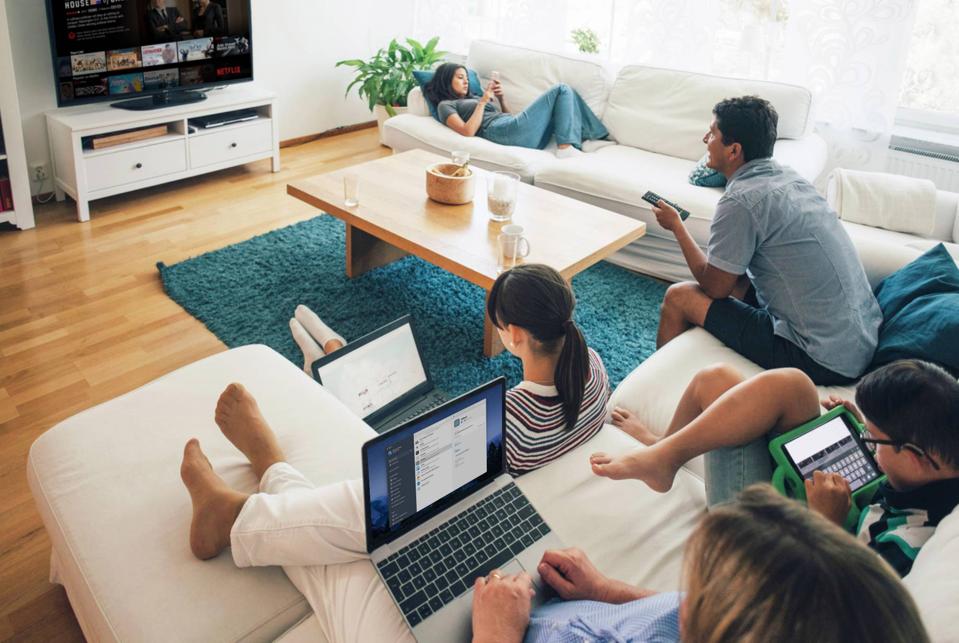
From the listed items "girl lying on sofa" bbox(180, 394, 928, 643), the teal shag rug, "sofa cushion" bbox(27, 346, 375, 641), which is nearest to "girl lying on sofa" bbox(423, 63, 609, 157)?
the teal shag rug

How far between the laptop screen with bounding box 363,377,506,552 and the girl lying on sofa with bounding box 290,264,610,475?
0.50ft

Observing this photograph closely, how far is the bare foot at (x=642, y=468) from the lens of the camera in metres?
1.65

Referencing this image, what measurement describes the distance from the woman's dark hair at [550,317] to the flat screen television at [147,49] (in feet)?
9.72

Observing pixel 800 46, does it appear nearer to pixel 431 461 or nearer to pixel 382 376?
pixel 382 376

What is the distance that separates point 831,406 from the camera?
1846mm

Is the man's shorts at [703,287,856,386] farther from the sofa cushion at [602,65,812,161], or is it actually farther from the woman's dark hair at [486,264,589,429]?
the sofa cushion at [602,65,812,161]

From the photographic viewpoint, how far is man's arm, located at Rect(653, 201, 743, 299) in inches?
91.6

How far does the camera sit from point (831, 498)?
4.69 feet

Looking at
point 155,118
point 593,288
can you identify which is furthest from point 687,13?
point 155,118

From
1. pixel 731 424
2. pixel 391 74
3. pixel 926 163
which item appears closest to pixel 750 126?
pixel 731 424

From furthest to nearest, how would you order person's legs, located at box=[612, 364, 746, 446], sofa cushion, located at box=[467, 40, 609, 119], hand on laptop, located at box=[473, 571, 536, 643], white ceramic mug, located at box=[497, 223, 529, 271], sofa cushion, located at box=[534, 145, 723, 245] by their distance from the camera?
sofa cushion, located at box=[467, 40, 609, 119]
sofa cushion, located at box=[534, 145, 723, 245]
white ceramic mug, located at box=[497, 223, 529, 271]
person's legs, located at box=[612, 364, 746, 446]
hand on laptop, located at box=[473, 571, 536, 643]

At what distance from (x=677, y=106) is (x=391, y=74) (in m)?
1.96

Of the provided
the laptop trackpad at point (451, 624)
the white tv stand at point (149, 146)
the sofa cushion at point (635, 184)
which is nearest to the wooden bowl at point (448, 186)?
the sofa cushion at point (635, 184)

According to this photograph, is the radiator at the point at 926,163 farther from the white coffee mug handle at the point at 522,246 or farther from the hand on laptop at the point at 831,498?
the hand on laptop at the point at 831,498
